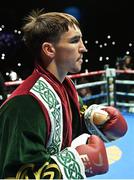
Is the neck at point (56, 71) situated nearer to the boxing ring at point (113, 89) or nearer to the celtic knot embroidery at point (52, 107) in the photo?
the celtic knot embroidery at point (52, 107)

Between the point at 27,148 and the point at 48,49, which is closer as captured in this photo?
the point at 27,148

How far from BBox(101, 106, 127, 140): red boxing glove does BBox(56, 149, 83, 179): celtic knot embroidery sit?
1.42 ft

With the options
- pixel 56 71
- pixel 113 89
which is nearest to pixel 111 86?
pixel 113 89

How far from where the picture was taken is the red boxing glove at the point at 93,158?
1.09m

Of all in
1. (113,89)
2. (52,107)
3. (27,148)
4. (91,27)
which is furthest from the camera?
(91,27)

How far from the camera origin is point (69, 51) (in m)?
1.11

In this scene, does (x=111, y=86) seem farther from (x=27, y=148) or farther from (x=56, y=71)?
(x=27, y=148)

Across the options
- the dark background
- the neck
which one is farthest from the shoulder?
the dark background

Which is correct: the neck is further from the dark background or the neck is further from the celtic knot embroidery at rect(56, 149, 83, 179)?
the dark background

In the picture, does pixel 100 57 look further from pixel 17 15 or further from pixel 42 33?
pixel 42 33

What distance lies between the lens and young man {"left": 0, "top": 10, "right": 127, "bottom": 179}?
968 mm

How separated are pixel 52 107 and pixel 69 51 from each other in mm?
188

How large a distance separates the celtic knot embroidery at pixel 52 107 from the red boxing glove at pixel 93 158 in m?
0.09

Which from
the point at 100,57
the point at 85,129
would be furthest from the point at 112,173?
the point at 100,57
